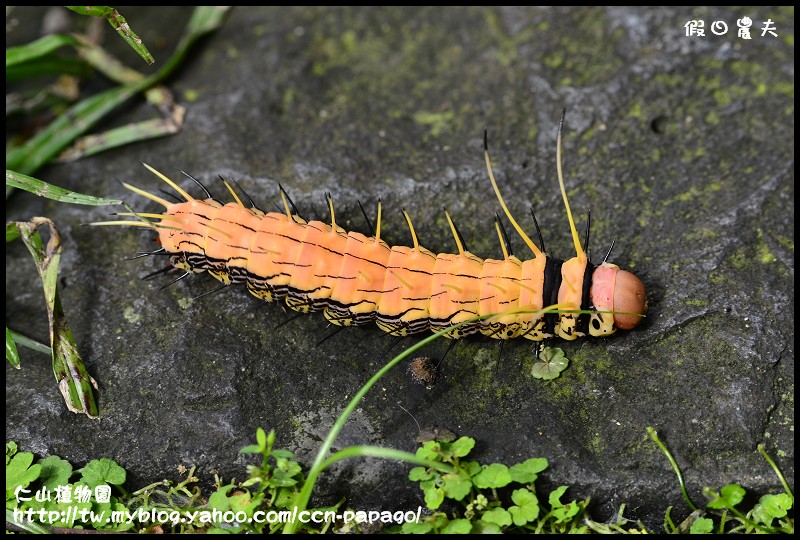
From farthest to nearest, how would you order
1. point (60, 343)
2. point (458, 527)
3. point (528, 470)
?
1. point (60, 343)
2. point (528, 470)
3. point (458, 527)

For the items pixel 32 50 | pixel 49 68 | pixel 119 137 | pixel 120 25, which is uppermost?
pixel 120 25

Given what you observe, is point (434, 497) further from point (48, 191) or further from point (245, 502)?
point (48, 191)

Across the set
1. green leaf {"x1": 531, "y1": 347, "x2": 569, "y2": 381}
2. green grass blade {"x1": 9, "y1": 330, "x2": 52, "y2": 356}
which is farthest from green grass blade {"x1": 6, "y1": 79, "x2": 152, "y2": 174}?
green leaf {"x1": 531, "y1": 347, "x2": 569, "y2": 381}

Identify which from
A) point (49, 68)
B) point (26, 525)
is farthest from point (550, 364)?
point (49, 68)

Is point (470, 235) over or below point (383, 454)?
over

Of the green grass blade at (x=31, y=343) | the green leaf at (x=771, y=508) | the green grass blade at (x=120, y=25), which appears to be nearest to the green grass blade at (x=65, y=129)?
the green grass blade at (x=120, y=25)

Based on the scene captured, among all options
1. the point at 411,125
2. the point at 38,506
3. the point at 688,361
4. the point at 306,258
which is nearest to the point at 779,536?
the point at 688,361
